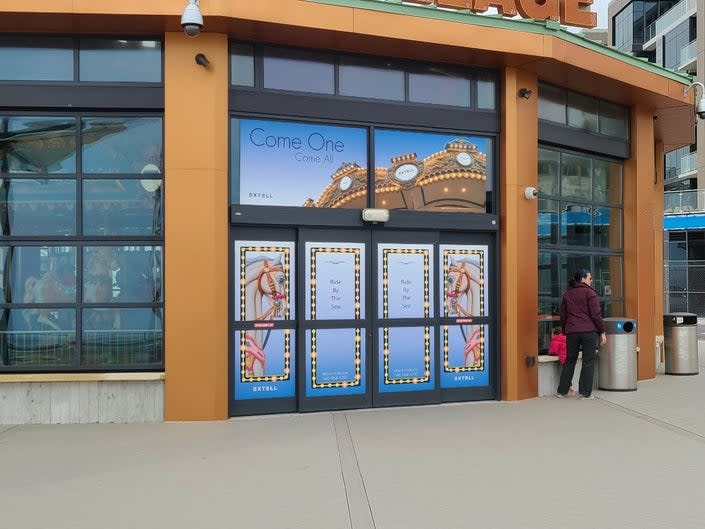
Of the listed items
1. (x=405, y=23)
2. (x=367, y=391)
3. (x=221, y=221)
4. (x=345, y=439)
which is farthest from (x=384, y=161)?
(x=345, y=439)

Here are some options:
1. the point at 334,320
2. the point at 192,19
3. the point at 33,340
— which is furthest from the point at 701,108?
the point at 33,340

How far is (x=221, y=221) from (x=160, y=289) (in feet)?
3.57

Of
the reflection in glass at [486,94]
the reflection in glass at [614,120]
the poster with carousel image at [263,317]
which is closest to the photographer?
the poster with carousel image at [263,317]

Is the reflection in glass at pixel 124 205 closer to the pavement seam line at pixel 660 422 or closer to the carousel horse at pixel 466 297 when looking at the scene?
the carousel horse at pixel 466 297

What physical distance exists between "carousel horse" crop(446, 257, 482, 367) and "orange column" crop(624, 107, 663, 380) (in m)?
3.62

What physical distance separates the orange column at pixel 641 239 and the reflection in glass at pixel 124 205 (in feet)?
25.2

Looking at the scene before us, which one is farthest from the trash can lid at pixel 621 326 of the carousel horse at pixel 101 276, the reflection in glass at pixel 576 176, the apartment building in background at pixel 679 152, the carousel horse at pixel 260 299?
the apartment building in background at pixel 679 152

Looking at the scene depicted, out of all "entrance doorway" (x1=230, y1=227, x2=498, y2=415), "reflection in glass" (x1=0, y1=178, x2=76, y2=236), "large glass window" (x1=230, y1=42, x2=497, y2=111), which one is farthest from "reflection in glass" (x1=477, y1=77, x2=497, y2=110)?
"reflection in glass" (x1=0, y1=178, x2=76, y2=236)

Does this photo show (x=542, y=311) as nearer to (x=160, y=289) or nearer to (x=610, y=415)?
(x=610, y=415)

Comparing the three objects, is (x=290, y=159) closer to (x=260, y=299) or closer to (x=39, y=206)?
(x=260, y=299)

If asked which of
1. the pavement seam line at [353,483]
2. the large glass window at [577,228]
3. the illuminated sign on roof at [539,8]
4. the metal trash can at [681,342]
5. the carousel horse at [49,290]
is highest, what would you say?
the illuminated sign on roof at [539,8]

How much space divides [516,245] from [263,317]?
3508 mm

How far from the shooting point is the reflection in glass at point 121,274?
8242 mm

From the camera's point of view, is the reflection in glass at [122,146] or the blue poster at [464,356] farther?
the blue poster at [464,356]
